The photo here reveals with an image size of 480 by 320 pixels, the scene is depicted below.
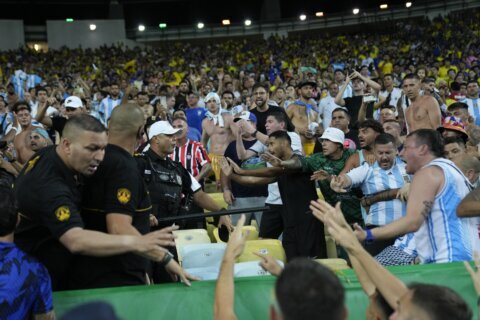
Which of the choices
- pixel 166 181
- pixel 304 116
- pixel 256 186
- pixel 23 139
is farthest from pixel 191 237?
pixel 304 116

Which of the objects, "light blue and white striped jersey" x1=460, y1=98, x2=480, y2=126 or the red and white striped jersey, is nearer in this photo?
the red and white striped jersey

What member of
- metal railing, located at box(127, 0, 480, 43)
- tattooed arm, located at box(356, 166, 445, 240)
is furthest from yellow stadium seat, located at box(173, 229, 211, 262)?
metal railing, located at box(127, 0, 480, 43)

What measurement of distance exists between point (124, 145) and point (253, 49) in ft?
105

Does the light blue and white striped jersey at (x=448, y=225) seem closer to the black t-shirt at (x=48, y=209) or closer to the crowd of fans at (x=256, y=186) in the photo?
the crowd of fans at (x=256, y=186)

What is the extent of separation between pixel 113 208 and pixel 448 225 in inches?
86.0

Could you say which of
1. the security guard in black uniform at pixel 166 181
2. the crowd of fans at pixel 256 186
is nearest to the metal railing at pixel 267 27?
the crowd of fans at pixel 256 186

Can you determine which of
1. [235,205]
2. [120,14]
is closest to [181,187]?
[235,205]

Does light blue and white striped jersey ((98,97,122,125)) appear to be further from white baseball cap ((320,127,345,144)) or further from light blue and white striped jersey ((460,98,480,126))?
white baseball cap ((320,127,345,144))

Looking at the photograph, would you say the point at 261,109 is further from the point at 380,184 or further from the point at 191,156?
the point at 380,184

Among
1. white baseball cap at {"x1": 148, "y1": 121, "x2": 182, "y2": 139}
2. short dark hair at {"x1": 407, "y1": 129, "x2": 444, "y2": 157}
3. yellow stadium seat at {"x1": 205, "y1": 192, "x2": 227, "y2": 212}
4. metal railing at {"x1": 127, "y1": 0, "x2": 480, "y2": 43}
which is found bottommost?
yellow stadium seat at {"x1": 205, "y1": 192, "x2": 227, "y2": 212}

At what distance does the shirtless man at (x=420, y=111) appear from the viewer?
29.7 ft

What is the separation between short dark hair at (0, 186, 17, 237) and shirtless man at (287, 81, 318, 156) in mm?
7041

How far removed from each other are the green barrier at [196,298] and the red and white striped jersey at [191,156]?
493cm

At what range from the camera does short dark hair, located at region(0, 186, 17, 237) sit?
133 inches
